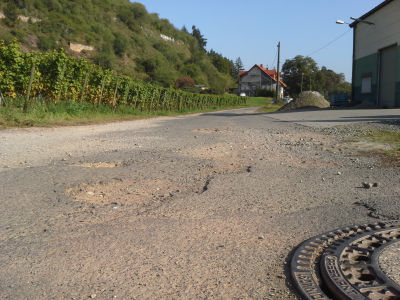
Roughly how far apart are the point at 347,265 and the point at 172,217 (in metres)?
1.49

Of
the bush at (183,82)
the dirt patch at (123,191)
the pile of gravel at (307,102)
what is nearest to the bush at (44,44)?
the bush at (183,82)

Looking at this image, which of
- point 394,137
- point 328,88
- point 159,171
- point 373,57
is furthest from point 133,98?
point 328,88

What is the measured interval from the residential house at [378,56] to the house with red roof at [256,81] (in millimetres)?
71681

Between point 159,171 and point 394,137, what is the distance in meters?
5.77

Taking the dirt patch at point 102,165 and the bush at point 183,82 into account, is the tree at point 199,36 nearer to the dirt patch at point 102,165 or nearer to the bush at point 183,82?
the bush at point 183,82

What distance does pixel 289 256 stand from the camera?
8.10ft

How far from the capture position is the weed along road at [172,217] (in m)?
2.14

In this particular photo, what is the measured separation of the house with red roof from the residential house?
235 feet

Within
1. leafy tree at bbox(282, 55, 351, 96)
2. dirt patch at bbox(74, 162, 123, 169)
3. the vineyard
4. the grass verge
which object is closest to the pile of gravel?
the vineyard

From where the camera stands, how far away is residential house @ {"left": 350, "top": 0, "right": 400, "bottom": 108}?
25.6 meters

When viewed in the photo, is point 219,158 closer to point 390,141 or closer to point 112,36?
point 390,141

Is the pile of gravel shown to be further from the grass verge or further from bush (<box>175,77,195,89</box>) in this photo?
bush (<box>175,77,195,89</box>)

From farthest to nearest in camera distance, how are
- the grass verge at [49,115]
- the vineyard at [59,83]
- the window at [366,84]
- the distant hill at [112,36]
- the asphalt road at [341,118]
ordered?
the distant hill at [112,36] < the window at [366,84] < the vineyard at [59,83] < the asphalt road at [341,118] < the grass verge at [49,115]

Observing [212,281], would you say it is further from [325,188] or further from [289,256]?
[325,188]
